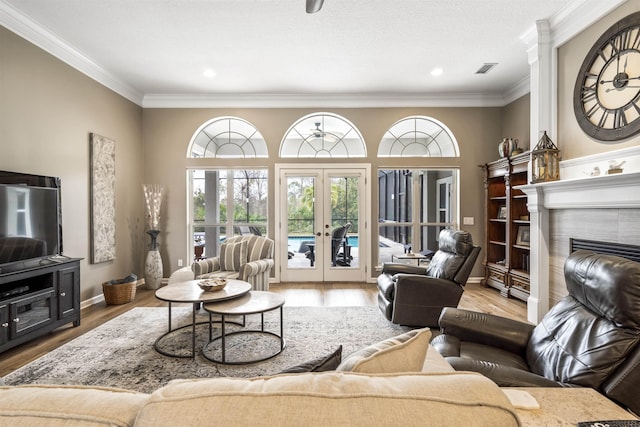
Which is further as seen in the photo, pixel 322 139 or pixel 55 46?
pixel 322 139

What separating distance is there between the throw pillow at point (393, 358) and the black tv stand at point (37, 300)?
Answer: 333cm

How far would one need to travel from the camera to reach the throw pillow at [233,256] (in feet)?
14.3

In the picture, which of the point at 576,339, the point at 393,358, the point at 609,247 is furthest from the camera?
the point at 609,247

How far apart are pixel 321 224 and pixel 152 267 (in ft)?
9.13

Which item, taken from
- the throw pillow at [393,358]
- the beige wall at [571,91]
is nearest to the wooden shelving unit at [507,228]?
the beige wall at [571,91]

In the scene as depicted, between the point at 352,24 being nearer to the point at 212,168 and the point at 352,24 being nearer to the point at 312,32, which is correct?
the point at 312,32

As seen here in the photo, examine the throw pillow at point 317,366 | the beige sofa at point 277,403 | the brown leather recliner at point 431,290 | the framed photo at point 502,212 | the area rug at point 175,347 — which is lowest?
the area rug at point 175,347

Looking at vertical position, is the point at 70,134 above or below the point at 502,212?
above

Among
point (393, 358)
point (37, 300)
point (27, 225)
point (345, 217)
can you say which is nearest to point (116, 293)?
point (37, 300)

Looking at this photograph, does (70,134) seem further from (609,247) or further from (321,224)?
(609,247)

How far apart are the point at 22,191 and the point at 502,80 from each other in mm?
6111

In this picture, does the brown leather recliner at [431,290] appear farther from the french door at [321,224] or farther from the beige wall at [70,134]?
the beige wall at [70,134]

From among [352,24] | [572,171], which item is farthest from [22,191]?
[572,171]

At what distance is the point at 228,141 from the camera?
5.82 metres
